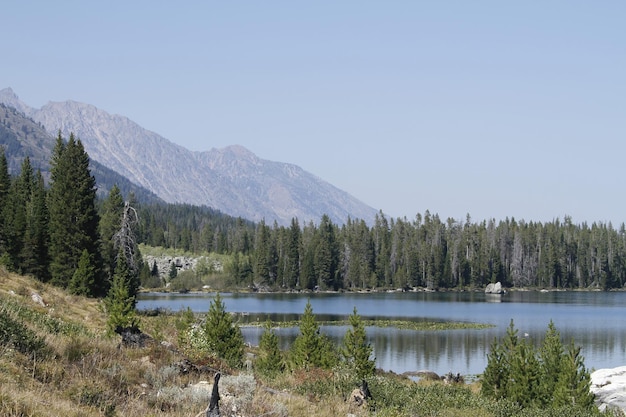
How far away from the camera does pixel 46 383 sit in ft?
39.4

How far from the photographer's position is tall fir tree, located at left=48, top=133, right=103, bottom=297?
5881 cm

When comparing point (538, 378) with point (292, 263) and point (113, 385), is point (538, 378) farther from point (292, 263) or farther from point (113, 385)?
point (292, 263)

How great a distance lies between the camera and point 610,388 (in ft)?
104

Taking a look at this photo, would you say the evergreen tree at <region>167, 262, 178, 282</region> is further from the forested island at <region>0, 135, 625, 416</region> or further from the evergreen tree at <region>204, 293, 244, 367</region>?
the evergreen tree at <region>204, 293, 244, 367</region>

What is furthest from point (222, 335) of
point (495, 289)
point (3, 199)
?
point (495, 289)

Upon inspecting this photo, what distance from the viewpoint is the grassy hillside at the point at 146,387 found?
11359 mm

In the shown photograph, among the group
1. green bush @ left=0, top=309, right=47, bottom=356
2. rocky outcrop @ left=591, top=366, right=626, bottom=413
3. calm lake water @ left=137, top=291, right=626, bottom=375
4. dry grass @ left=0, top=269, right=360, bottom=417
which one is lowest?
calm lake water @ left=137, top=291, right=626, bottom=375

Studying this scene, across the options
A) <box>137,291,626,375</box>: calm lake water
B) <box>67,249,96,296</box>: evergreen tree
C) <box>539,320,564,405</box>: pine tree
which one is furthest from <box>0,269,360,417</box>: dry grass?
<box>137,291,626,375</box>: calm lake water

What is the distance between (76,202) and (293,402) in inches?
1938

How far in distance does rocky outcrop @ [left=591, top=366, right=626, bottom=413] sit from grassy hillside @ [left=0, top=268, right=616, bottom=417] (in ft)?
35.8

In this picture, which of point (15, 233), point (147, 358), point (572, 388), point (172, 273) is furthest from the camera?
point (172, 273)

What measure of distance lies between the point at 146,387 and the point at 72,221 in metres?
48.9

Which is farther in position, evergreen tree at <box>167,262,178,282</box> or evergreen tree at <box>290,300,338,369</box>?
evergreen tree at <box>167,262,178,282</box>

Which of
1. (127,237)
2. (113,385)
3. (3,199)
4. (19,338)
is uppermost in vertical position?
(3,199)
